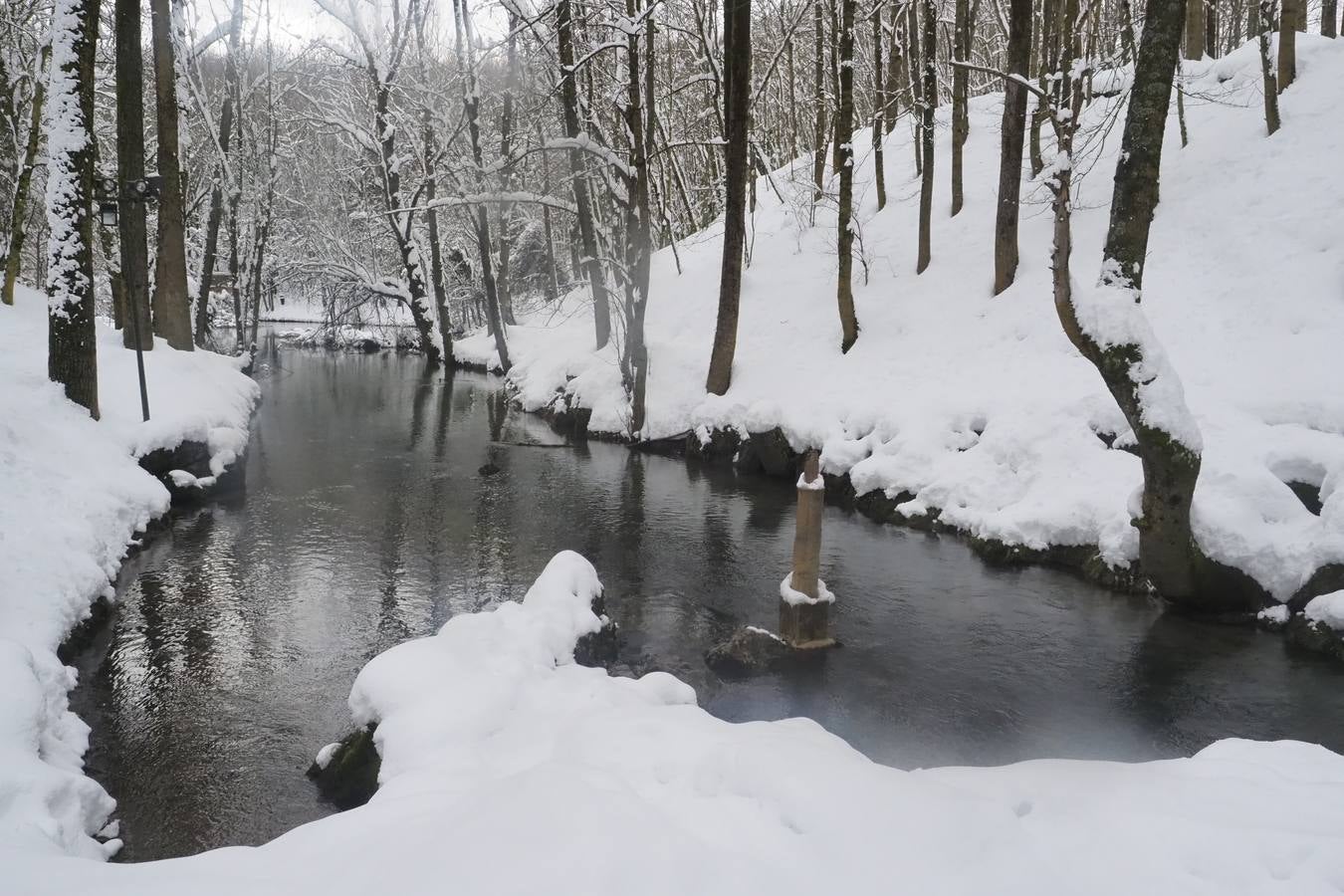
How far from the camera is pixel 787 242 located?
2423 centimetres

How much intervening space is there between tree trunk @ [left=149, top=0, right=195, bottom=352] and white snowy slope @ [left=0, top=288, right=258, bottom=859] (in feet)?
3.18

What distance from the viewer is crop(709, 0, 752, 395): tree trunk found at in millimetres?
15430

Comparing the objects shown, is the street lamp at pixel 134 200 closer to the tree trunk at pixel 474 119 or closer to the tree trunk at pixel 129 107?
the tree trunk at pixel 129 107

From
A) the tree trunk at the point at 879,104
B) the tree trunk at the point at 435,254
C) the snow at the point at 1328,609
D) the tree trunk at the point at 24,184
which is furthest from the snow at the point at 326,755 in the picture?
the tree trunk at the point at 435,254

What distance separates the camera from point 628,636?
8.40 m

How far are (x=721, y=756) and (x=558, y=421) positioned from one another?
17644mm

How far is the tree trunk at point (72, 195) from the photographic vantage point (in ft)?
33.8

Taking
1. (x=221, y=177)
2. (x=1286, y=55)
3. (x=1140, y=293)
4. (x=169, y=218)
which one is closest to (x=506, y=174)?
(x=169, y=218)

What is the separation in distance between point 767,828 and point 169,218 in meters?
18.1

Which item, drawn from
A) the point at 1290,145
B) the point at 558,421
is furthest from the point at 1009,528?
the point at 558,421

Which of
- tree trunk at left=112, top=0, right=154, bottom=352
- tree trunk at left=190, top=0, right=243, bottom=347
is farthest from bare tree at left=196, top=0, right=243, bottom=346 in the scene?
tree trunk at left=112, top=0, right=154, bottom=352

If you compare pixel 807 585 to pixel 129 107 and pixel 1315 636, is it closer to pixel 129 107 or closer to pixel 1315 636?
pixel 1315 636

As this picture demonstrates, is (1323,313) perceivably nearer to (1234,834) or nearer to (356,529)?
(1234,834)

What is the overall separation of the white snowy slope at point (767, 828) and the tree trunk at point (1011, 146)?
44.0 feet
